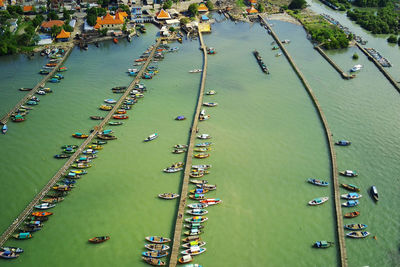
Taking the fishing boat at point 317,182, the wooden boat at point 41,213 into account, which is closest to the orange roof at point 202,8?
the fishing boat at point 317,182

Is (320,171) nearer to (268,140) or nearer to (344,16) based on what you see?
(268,140)

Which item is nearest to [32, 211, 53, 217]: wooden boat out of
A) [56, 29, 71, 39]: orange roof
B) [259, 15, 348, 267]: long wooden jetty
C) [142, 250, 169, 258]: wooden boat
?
[142, 250, 169, 258]: wooden boat

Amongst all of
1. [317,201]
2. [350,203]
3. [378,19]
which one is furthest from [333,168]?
[378,19]

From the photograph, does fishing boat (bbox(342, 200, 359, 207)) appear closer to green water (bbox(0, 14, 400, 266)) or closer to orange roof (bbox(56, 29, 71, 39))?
green water (bbox(0, 14, 400, 266))

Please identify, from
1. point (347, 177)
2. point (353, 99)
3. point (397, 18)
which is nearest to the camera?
point (347, 177)

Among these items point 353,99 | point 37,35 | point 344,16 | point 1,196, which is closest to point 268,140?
point 353,99

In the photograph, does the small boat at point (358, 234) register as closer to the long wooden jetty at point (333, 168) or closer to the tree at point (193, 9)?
the long wooden jetty at point (333, 168)
